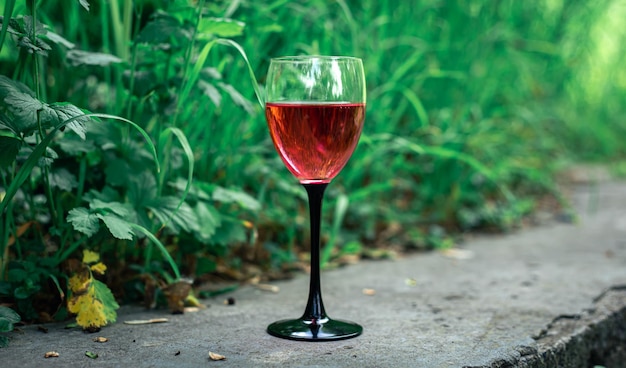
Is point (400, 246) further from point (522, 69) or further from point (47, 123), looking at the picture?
point (47, 123)

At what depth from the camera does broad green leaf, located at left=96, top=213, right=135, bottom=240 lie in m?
1.69

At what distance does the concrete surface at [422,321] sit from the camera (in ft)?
5.44

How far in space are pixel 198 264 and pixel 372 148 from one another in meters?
0.78

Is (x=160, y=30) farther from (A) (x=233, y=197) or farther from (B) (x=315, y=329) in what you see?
(B) (x=315, y=329)

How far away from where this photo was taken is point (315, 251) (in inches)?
70.4

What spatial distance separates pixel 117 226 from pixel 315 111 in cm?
53

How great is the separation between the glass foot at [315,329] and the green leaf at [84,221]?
48cm

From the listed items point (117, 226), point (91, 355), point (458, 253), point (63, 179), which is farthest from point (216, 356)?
point (458, 253)

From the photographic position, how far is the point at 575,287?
7.96 feet

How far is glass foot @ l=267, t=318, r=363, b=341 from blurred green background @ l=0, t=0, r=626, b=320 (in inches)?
12.2

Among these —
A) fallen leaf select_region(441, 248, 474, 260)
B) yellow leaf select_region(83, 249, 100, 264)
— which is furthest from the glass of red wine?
fallen leaf select_region(441, 248, 474, 260)

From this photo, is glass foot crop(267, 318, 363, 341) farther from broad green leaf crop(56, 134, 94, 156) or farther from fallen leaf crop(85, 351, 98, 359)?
broad green leaf crop(56, 134, 94, 156)

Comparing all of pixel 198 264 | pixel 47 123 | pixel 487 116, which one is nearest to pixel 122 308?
pixel 198 264

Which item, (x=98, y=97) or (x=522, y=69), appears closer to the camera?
(x=98, y=97)
